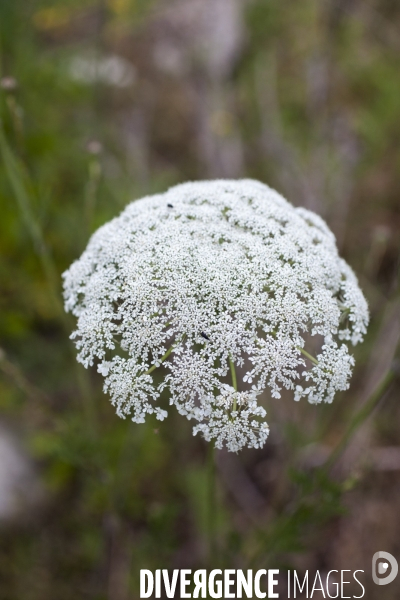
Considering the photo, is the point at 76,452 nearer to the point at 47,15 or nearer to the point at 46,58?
the point at 46,58

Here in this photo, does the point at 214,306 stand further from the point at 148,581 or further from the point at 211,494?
the point at 148,581

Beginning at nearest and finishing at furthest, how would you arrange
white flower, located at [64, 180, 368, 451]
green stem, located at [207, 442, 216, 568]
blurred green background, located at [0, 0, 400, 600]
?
white flower, located at [64, 180, 368, 451] → green stem, located at [207, 442, 216, 568] → blurred green background, located at [0, 0, 400, 600]

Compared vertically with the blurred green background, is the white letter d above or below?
below

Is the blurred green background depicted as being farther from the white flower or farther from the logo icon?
the white flower

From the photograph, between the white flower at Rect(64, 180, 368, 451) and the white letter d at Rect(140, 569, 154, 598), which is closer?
the white flower at Rect(64, 180, 368, 451)

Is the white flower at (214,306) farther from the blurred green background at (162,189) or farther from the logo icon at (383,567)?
the logo icon at (383,567)

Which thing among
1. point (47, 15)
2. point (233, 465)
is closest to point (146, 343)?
point (233, 465)


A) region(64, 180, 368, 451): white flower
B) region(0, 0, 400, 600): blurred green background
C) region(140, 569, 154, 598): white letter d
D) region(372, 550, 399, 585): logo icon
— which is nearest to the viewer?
region(64, 180, 368, 451): white flower

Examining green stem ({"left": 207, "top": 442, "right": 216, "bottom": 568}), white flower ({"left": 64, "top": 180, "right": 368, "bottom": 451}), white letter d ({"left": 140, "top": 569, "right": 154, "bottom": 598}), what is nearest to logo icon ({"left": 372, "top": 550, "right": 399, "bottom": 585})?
green stem ({"left": 207, "top": 442, "right": 216, "bottom": 568})
